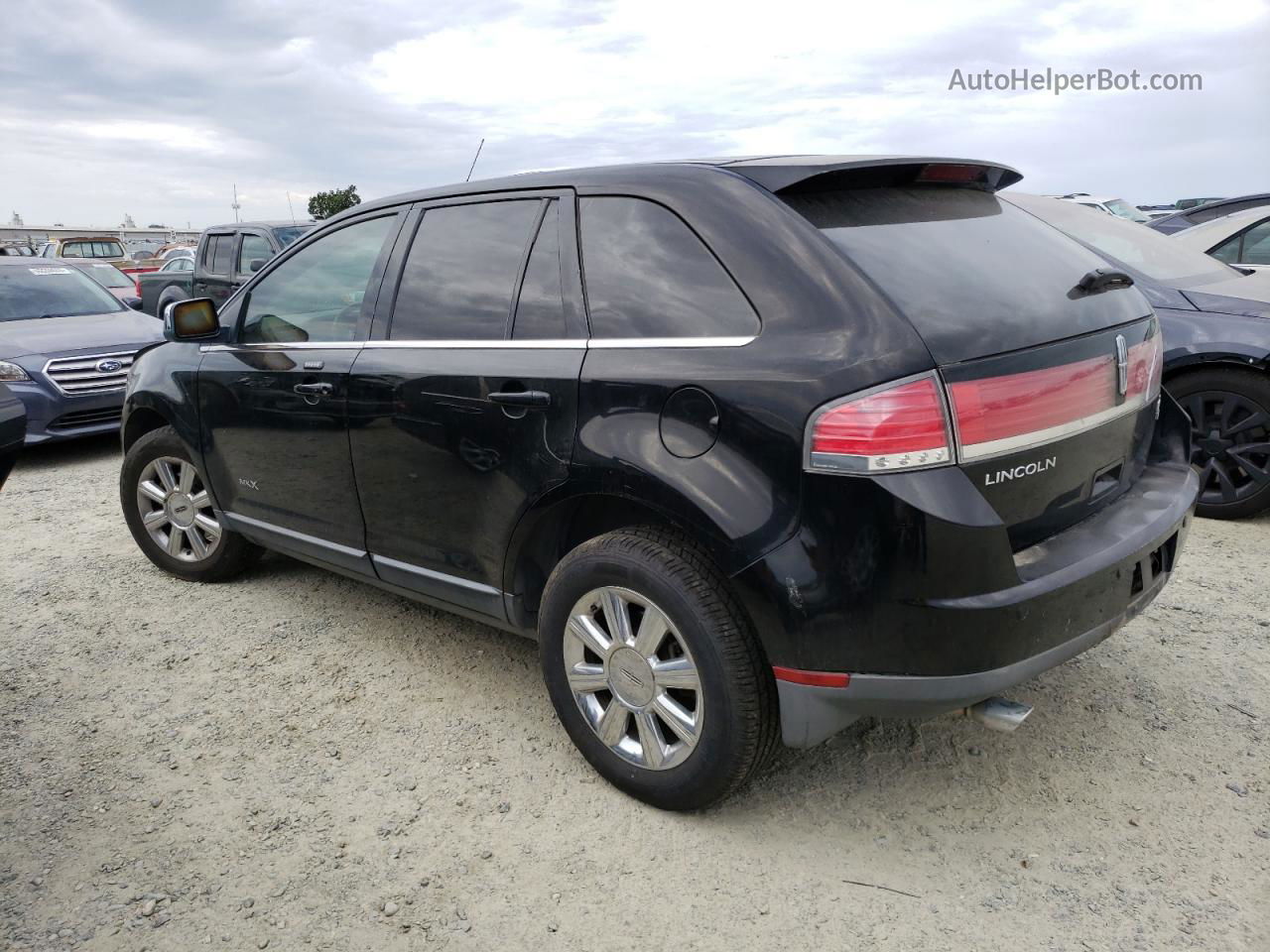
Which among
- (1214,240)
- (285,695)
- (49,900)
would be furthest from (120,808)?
(1214,240)

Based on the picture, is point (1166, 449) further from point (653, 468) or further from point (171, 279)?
point (171, 279)

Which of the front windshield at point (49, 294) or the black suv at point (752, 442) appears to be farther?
the front windshield at point (49, 294)

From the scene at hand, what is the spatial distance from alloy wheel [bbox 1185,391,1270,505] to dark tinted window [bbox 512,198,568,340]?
11.9 ft

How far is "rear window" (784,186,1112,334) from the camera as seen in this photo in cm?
238

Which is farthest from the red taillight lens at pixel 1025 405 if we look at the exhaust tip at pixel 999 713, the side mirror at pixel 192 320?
the side mirror at pixel 192 320

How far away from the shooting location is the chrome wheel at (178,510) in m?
4.54

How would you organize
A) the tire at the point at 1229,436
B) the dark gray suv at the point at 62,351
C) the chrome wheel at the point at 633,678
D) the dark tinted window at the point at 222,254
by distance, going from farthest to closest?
the dark tinted window at the point at 222,254 < the dark gray suv at the point at 62,351 < the tire at the point at 1229,436 < the chrome wheel at the point at 633,678

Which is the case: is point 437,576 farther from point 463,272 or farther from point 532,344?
point 463,272

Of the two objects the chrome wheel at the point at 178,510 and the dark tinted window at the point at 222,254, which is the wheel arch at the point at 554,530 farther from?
the dark tinted window at the point at 222,254

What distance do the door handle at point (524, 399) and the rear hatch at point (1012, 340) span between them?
85cm

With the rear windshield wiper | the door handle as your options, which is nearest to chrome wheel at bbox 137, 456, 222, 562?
the door handle

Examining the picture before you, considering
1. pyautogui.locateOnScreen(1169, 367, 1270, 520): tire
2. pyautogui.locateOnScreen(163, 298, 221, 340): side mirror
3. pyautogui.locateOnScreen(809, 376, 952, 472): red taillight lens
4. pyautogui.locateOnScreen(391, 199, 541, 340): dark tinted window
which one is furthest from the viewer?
pyautogui.locateOnScreen(1169, 367, 1270, 520): tire

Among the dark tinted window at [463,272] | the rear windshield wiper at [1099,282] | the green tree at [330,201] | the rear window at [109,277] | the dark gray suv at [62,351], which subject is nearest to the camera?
the rear windshield wiper at [1099,282]

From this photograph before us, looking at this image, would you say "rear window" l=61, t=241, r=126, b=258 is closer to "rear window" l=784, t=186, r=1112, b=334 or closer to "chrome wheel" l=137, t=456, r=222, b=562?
"chrome wheel" l=137, t=456, r=222, b=562
